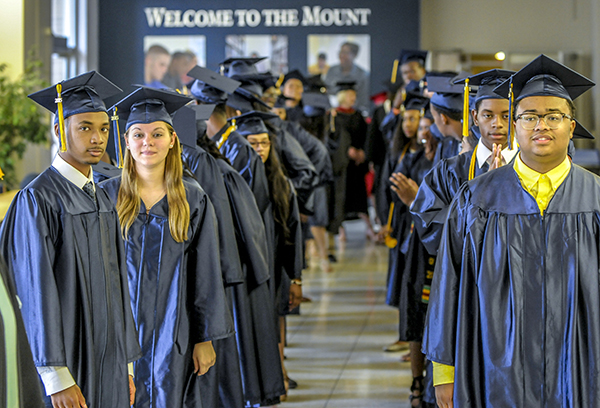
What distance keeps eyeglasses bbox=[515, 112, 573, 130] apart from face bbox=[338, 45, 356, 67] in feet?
36.9

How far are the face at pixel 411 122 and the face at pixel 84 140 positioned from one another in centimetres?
316

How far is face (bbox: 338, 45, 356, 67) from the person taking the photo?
Answer: 13.1m

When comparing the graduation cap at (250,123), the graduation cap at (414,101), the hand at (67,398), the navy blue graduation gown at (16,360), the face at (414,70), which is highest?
the face at (414,70)

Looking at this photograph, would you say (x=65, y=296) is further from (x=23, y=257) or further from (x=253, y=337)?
(x=253, y=337)

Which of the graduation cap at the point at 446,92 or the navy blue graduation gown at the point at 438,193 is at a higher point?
the graduation cap at the point at 446,92

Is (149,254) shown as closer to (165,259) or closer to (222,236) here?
(165,259)

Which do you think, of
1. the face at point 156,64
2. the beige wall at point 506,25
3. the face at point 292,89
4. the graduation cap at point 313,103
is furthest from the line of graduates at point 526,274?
the face at point 156,64

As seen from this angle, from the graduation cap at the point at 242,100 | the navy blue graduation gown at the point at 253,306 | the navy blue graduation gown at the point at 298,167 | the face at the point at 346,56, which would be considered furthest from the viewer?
the face at the point at 346,56

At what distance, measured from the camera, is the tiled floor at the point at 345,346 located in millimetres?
4297

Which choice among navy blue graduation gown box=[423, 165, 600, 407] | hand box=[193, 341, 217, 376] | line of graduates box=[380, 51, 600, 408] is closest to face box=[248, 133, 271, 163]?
hand box=[193, 341, 217, 376]

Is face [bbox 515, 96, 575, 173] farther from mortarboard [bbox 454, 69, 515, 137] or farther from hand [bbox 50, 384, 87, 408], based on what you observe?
hand [bbox 50, 384, 87, 408]

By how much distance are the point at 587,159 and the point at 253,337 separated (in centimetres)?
885

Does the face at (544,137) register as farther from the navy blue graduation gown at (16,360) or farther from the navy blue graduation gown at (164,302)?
the navy blue graduation gown at (16,360)

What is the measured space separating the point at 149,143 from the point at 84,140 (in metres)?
0.46
